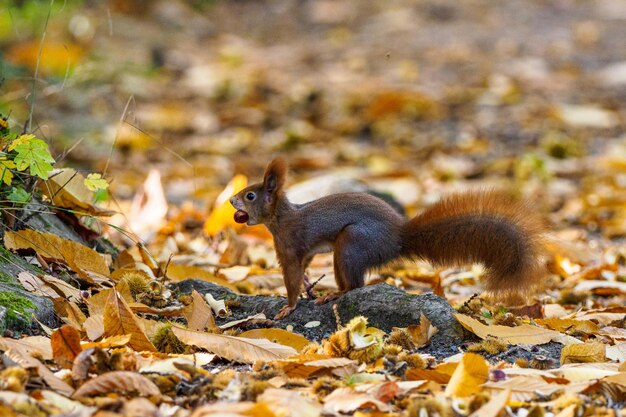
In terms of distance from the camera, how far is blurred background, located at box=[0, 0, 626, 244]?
739cm

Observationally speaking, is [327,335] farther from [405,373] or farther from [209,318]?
[405,373]

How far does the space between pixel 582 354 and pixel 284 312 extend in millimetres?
1144

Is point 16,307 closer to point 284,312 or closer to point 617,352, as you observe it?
point 284,312

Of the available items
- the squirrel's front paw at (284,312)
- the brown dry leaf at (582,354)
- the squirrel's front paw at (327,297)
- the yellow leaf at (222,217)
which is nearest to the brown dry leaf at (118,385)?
the squirrel's front paw at (284,312)

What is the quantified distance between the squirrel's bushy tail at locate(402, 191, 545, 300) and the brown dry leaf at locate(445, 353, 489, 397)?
3.08 ft

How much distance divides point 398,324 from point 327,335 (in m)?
0.27

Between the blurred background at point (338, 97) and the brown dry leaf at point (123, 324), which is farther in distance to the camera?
the blurred background at point (338, 97)

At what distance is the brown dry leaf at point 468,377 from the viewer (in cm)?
252

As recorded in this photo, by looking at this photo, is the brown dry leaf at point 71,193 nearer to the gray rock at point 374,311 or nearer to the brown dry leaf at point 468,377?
the gray rock at point 374,311

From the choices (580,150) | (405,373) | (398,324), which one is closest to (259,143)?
(580,150)

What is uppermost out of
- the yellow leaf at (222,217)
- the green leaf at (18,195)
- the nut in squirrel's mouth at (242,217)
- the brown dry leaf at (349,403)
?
the green leaf at (18,195)

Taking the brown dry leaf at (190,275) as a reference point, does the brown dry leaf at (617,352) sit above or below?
below

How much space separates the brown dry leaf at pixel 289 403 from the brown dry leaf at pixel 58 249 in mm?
1328

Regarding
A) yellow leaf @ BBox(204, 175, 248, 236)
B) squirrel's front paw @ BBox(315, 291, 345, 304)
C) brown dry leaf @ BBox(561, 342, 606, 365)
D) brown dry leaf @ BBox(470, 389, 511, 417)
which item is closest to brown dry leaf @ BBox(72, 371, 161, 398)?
brown dry leaf @ BBox(470, 389, 511, 417)
